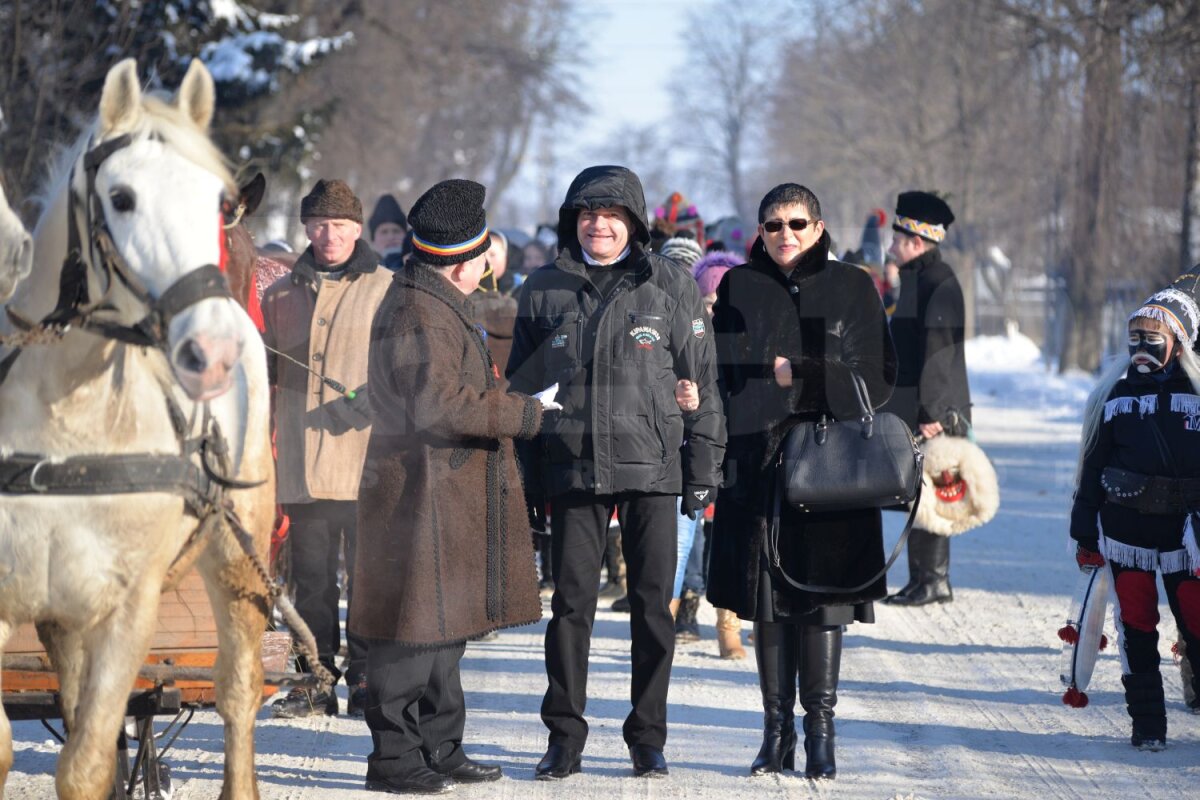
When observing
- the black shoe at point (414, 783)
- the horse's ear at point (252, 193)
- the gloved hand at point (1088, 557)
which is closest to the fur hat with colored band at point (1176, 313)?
the gloved hand at point (1088, 557)

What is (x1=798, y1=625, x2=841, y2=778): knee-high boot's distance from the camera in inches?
234

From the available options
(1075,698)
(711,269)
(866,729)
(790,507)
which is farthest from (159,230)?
(711,269)

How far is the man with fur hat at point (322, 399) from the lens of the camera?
6977mm

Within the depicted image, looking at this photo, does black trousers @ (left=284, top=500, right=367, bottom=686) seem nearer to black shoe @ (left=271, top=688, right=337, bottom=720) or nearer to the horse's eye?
black shoe @ (left=271, top=688, right=337, bottom=720)

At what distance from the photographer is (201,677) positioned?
5.43m

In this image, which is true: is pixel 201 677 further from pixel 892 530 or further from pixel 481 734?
pixel 892 530

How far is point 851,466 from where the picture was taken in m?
5.75

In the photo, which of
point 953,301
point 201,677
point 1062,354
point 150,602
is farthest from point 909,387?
point 1062,354

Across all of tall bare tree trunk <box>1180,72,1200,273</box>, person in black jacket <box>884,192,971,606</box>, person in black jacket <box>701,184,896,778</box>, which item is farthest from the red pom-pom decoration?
tall bare tree trunk <box>1180,72,1200,273</box>

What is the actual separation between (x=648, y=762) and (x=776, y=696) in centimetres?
52

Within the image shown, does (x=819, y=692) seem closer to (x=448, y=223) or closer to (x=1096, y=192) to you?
(x=448, y=223)

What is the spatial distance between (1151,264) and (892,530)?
41.8ft

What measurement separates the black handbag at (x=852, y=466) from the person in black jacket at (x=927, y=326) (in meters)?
3.48

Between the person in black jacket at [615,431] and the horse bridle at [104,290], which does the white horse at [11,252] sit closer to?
the horse bridle at [104,290]
